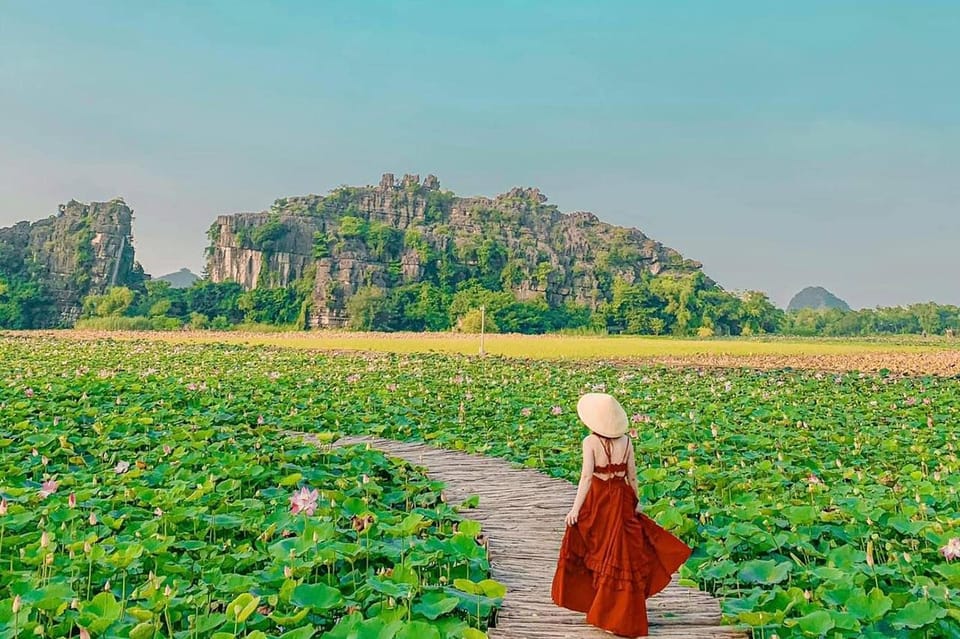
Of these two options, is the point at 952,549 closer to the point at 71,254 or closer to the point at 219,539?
the point at 219,539

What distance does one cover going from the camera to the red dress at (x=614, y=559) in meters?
2.71

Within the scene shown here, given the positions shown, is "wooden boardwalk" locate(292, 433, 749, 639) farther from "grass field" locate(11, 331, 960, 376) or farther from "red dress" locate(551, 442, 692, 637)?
"grass field" locate(11, 331, 960, 376)

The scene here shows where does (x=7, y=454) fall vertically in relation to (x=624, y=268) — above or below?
below

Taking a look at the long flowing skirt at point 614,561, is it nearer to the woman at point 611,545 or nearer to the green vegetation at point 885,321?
the woman at point 611,545

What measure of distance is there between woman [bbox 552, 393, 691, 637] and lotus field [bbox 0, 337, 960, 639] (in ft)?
1.16

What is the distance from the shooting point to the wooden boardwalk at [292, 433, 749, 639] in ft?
9.25

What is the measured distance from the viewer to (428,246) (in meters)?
66.9

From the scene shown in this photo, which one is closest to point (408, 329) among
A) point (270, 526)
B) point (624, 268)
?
point (624, 268)

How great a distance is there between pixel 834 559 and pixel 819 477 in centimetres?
226

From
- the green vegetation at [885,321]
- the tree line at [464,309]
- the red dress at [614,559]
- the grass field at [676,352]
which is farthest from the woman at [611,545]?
the green vegetation at [885,321]

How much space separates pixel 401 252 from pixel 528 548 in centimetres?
6386

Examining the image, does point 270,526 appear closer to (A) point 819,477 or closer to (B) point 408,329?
(A) point 819,477

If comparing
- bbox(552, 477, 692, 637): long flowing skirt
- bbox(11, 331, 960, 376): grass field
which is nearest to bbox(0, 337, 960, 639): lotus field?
bbox(552, 477, 692, 637): long flowing skirt

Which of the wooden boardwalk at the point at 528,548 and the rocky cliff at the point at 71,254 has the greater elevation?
the rocky cliff at the point at 71,254
